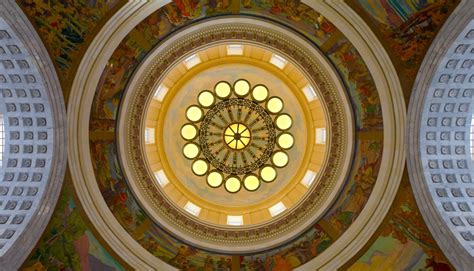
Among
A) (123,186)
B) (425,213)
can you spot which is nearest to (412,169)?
(425,213)

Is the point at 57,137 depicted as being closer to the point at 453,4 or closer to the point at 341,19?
the point at 341,19

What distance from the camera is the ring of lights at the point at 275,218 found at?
580 inches

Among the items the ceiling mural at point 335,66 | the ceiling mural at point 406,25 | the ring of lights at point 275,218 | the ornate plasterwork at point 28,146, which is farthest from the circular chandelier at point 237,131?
the ceiling mural at point 406,25

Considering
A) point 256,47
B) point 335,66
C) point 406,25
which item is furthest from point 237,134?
point 406,25

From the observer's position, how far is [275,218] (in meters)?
16.0

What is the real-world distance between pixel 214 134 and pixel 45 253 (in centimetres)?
839

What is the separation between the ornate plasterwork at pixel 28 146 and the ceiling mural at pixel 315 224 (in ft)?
1.23

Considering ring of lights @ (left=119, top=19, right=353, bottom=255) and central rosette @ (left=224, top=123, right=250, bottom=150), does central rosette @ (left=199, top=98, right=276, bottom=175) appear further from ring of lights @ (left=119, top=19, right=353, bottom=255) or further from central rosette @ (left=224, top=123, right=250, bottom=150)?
ring of lights @ (left=119, top=19, right=353, bottom=255)

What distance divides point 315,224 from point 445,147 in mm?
4479

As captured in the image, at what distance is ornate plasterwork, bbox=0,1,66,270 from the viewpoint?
42.7 feet

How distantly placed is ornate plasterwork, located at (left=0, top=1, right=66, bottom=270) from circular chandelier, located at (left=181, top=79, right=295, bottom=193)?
6.90m

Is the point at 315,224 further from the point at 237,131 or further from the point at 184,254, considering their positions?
the point at 237,131

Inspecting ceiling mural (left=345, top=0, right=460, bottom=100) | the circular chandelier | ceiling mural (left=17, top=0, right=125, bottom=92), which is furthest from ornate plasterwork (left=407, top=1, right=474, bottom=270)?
ceiling mural (left=17, top=0, right=125, bottom=92)

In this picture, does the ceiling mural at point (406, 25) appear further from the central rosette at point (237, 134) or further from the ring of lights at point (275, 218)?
the central rosette at point (237, 134)
